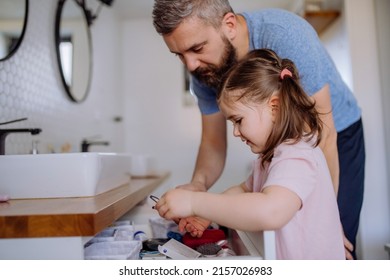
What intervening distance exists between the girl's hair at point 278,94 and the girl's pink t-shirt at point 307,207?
0.04 m

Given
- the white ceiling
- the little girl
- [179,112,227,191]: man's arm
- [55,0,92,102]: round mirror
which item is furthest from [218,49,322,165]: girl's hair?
[55,0,92,102]: round mirror

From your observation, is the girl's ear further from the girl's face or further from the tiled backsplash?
the tiled backsplash

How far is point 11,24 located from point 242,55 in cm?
77

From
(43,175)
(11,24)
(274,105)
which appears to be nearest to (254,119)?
(274,105)

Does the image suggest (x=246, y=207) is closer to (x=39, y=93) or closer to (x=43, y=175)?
(x=43, y=175)

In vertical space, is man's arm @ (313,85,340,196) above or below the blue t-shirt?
below

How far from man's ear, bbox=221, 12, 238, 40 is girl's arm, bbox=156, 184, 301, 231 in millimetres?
483

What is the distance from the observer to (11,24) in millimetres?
1226

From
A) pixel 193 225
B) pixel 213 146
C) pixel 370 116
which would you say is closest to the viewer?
pixel 193 225

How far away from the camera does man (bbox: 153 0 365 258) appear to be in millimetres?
881

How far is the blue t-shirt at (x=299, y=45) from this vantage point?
2.88 feet

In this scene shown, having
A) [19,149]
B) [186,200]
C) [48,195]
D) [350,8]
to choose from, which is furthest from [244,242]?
[350,8]

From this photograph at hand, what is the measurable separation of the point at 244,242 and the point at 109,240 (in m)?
0.27
